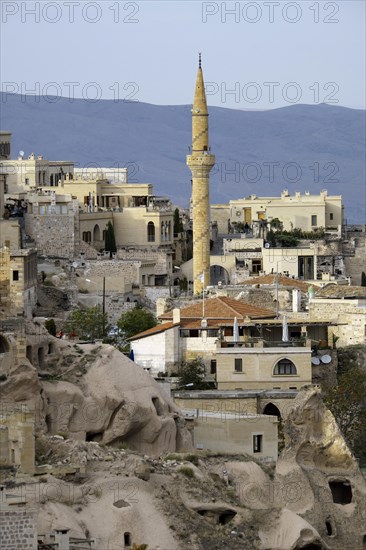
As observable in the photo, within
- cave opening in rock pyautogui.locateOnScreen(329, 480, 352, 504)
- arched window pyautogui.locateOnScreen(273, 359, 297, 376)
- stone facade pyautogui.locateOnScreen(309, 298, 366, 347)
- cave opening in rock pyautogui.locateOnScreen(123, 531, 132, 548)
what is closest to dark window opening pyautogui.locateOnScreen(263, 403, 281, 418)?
arched window pyautogui.locateOnScreen(273, 359, 297, 376)

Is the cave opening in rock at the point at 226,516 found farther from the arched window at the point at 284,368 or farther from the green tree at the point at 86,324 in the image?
the green tree at the point at 86,324

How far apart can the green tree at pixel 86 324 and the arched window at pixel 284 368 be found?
9.48 metres

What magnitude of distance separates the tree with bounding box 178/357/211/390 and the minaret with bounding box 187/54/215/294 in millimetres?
24973

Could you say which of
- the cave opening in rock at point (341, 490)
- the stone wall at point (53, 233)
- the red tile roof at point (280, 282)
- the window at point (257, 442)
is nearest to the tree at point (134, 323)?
the red tile roof at point (280, 282)

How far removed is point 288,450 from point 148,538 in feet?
27.3

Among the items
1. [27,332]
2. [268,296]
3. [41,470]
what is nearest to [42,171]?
[268,296]

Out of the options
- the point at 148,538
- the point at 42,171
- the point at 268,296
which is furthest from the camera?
the point at 42,171

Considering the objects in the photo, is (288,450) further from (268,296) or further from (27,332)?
(268,296)

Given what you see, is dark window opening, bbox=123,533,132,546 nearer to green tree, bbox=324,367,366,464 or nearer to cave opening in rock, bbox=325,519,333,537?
cave opening in rock, bbox=325,519,333,537

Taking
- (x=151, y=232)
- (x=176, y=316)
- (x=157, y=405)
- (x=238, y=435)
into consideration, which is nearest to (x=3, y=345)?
(x=157, y=405)

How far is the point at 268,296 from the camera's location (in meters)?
86.2

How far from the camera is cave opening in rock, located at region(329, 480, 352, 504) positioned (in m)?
53.4

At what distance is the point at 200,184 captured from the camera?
3935 inches

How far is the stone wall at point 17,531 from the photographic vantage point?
138ft
